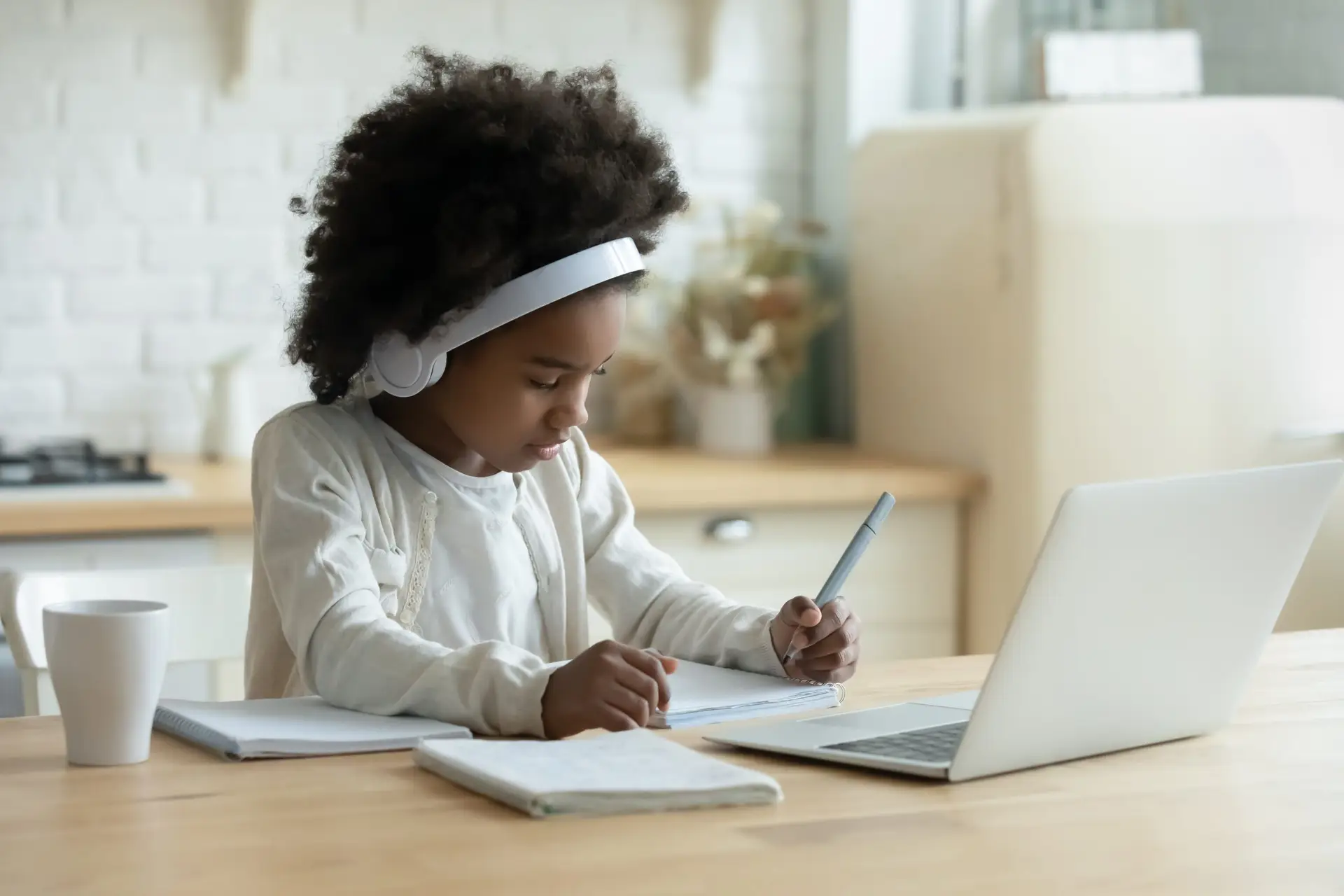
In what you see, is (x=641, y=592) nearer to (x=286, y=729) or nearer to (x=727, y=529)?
(x=286, y=729)

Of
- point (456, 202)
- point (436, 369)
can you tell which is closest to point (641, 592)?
point (436, 369)

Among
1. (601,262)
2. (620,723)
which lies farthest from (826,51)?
(620,723)

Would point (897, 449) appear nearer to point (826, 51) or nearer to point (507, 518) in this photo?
point (826, 51)

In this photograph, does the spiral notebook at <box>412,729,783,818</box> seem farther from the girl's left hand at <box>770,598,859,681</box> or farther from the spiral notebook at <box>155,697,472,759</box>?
the girl's left hand at <box>770,598,859,681</box>

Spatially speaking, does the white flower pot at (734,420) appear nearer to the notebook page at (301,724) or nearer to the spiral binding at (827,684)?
the spiral binding at (827,684)

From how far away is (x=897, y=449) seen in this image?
319 cm

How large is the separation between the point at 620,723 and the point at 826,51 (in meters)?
2.37

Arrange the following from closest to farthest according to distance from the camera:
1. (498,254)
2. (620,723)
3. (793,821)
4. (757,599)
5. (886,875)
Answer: (886,875)
(793,821)
(620,723)
(498,254)
(757,599)

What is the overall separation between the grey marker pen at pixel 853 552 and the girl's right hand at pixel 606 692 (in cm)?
23

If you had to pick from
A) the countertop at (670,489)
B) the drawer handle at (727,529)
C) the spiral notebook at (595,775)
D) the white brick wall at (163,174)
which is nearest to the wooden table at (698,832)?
the spiral notebook at (595,775)

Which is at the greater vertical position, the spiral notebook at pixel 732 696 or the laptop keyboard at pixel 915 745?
the laptop keyboard at pixel 915 745

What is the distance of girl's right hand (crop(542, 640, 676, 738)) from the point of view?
1250mm

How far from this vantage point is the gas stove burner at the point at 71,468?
2521 mm

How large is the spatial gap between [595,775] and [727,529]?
1.67m
